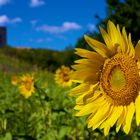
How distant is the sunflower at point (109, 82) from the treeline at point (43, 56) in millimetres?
30416

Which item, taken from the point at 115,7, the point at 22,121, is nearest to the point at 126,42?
the point at 22,121

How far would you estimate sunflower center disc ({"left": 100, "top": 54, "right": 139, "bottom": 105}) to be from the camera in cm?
293

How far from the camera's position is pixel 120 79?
300 cm

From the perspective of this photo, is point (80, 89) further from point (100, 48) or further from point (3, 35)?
point (3, 35)

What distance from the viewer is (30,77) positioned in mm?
7664

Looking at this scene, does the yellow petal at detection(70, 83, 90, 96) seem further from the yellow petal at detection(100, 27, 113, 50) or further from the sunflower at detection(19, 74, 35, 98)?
the sunflower at detection(19, 74, 35, 98)

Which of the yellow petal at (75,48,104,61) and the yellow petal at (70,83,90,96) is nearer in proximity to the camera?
the yellow petal at (75,48,104,61)

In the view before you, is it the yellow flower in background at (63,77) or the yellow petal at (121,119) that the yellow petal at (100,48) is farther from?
the yellow flower in background at (63,77)

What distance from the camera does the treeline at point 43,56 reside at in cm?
3496

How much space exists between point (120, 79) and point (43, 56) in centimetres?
3366

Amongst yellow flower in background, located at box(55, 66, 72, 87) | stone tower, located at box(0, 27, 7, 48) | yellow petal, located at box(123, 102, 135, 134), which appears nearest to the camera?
yellow petal, located at box(123, 102, 135, 134)

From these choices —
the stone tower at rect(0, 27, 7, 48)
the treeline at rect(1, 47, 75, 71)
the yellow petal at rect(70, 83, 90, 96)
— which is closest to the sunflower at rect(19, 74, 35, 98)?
the yellow petal at rect(70, 83, 90, 96)

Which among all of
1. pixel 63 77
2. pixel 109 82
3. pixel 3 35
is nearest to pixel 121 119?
pixel 109 82

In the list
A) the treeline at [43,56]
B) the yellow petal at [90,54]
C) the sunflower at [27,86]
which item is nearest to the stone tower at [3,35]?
the treeline at [43,56]
